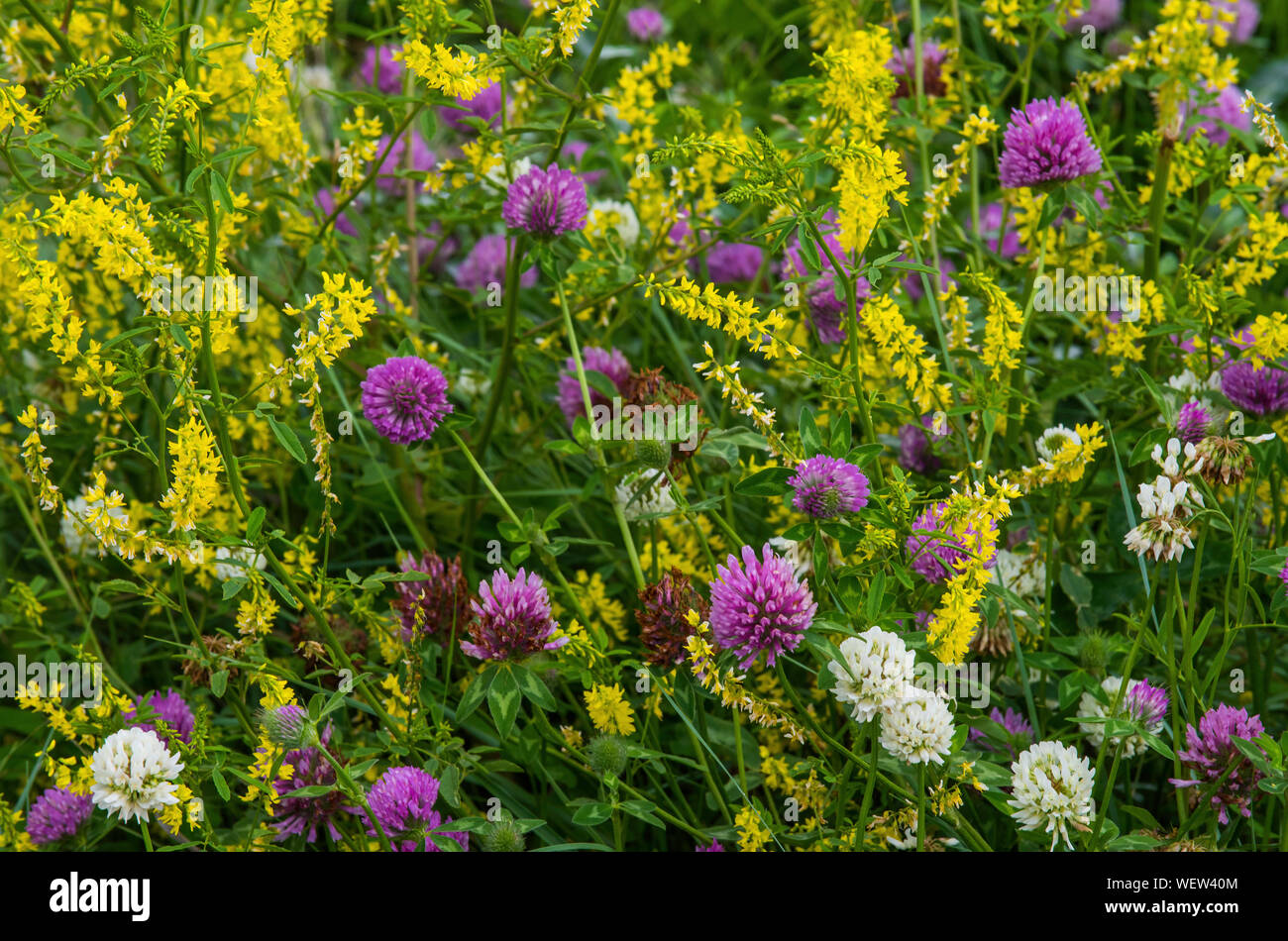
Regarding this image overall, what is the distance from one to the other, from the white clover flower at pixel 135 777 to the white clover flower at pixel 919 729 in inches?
28.5

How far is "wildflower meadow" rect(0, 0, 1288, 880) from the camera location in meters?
1.35

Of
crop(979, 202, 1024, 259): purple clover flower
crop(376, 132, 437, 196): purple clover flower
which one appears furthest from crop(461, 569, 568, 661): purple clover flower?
crop(979, 202, 1024, 259): purple clover flower

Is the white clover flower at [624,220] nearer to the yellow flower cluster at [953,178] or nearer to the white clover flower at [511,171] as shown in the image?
the white clover flower at [511,171]

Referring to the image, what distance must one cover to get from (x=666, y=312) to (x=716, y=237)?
0.53 metres

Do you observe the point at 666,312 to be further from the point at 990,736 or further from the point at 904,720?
the point at 904,720

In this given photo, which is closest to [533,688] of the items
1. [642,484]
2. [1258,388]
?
[642,484]

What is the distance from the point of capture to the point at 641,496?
5.16 ft

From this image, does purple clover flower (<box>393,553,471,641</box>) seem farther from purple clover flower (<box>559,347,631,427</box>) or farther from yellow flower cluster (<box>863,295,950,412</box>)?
yellow flower cluster (<box>863,295,950,412</box>)

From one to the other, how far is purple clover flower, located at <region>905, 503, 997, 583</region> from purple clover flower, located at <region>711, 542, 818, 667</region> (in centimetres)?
15

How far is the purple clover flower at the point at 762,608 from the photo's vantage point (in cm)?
123

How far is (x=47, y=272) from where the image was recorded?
4.52ft

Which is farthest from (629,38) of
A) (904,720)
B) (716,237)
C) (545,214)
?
(904,720)

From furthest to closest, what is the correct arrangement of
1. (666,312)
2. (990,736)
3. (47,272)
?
(666,312), (990,736), (47,272)

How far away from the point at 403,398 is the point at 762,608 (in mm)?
542
